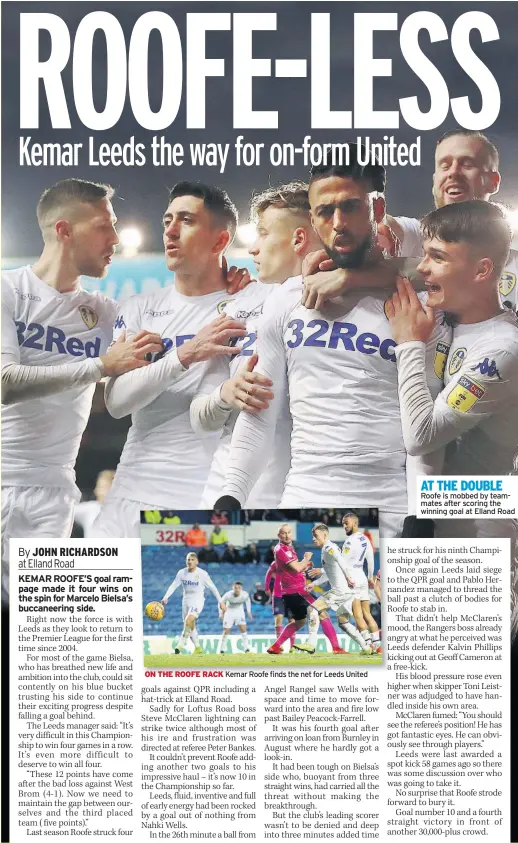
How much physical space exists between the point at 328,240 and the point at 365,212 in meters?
0.14

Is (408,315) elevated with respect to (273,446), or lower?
elevated

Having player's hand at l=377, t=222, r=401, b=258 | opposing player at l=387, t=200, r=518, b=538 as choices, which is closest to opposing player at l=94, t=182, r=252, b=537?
player's hand at l=377, t=222, r=401, b=258

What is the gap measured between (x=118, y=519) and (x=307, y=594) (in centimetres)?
63

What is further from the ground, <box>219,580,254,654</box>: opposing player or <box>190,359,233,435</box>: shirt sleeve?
<box>190,359,233,435</box>: shirt sleeve

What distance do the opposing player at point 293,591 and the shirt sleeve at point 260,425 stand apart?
187 mm

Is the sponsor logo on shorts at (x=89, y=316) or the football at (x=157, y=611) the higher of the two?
the sponsor logo on shorts at (x=89, y=316)

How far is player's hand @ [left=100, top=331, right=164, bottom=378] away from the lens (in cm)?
242

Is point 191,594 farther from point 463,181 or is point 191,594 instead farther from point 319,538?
point 463,181

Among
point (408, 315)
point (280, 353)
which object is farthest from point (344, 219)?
point (280, 353)

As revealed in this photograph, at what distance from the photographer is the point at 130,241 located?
2.43 meters

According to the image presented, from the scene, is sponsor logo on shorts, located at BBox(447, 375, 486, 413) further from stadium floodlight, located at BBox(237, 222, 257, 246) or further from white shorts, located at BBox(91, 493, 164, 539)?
white shorts, located at BBox(91, 493, 164, 539)

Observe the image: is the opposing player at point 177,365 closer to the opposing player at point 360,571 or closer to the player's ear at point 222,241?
the player's ear at point 222,241

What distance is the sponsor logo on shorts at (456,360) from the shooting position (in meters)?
2.36
